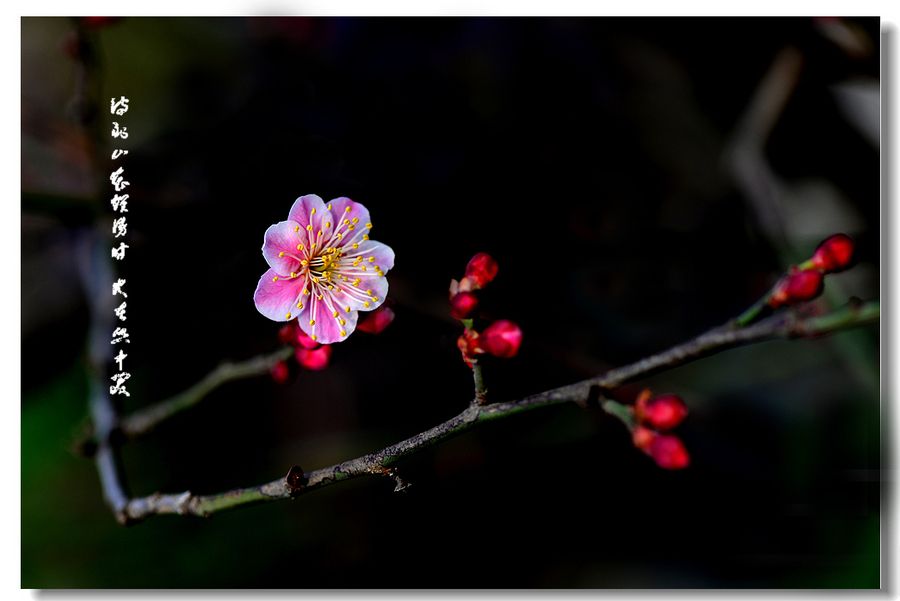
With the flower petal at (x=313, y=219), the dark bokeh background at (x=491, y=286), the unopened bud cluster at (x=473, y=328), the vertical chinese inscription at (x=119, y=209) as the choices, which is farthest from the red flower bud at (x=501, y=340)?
the vertical chinese inscription at (x=119, y=209)

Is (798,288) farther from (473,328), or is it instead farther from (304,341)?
(304,341)

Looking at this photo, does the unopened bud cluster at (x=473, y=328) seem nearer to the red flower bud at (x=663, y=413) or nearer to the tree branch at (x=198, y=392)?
the red flower bud at (x=663, y=413)

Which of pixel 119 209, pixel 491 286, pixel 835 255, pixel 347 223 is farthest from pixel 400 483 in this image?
pixel 119 209

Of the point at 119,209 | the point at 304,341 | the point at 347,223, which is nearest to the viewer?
the point at 304,341

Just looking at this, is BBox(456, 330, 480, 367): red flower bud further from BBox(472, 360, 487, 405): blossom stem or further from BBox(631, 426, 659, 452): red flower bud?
BBox(631, 426, 659, 452): red flower bud

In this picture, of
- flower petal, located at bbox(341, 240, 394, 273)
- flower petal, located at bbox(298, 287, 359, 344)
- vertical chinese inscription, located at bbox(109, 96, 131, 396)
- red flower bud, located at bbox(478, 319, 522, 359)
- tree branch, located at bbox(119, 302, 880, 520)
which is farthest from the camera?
vertical chinese inscription, located at bbox(109, 96, 131, 396)

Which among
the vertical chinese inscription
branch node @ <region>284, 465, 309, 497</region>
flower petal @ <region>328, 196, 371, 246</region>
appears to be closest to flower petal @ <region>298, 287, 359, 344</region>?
flower petal @ <region>328, 196, 371, 246</region>
